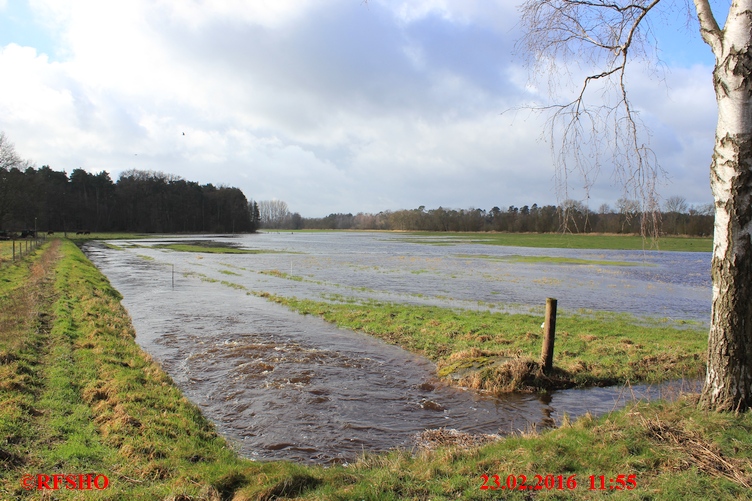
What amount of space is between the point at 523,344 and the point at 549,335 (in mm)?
3297

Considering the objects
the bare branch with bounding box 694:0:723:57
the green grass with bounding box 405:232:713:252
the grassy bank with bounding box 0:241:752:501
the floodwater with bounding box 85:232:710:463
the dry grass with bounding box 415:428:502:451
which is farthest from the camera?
the green grass with bounding box 405:232:713:252

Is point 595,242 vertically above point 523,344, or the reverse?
point 595,242

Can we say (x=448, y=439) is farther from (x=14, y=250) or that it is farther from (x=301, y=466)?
(x=14, y=250)

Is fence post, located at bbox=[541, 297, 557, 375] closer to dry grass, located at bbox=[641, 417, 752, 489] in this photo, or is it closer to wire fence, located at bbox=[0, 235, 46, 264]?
dry grass, located at bbox=[641, 417, 752, 489]

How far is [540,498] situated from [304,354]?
30.7ft

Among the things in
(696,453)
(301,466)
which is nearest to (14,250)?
(301,466)

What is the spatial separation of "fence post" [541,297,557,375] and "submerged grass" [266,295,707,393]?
0.22 m

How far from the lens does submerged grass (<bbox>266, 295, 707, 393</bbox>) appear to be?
10864 mm

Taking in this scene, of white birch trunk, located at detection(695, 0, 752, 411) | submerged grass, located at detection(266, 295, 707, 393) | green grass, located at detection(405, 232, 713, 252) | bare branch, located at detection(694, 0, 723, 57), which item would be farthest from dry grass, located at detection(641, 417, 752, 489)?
green grass, located at detection(405, 232, 713, 252)

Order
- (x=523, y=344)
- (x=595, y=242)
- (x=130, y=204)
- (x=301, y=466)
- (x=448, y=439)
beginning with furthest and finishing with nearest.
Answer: (x=130, y=204)
(x=595, y=242)
(x=523, y=344)
(x=448, y=439)
(x=301, y=466)

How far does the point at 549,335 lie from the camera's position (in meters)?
10.5

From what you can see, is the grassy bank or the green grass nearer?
the grassy bank

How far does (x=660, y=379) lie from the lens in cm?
1079

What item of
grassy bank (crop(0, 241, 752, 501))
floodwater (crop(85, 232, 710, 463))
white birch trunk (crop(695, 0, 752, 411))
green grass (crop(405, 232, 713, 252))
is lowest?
floodwater (crop(85, 232, 710, 463))
